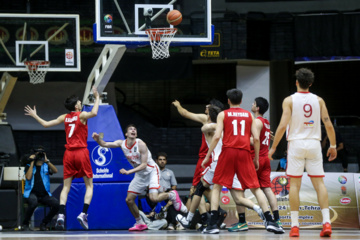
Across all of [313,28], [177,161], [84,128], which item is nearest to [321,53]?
[313,28]

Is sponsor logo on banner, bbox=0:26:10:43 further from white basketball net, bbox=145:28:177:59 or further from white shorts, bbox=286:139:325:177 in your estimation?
white shorts, bbox=286:139:325:177

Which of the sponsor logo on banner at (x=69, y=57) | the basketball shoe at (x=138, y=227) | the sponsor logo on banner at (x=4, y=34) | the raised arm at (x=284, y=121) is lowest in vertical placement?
the basketball shoe at (x=138, y=227)

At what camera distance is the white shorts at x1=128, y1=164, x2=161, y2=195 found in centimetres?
1315

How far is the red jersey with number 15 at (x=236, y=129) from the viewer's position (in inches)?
441

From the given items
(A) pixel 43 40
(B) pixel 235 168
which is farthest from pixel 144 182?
(A) pixel 43 40

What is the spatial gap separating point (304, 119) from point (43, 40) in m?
7.52

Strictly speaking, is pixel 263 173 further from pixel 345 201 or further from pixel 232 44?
pixel 232 44

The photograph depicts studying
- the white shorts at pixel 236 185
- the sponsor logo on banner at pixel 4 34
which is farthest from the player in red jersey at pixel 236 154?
the sponsor logo on banner at pixel 4 34

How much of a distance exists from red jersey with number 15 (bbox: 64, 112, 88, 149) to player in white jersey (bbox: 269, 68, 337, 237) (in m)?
3.96

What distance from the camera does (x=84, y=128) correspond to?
42.5 feet

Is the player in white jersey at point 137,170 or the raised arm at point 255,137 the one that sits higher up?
the raised arm at point 255,137

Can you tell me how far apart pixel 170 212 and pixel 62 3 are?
7931mm

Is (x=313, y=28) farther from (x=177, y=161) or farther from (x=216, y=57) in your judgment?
(x=177, y=161)

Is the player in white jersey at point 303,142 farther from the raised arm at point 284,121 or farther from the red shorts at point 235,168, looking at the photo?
the red shorts at point 235,168
